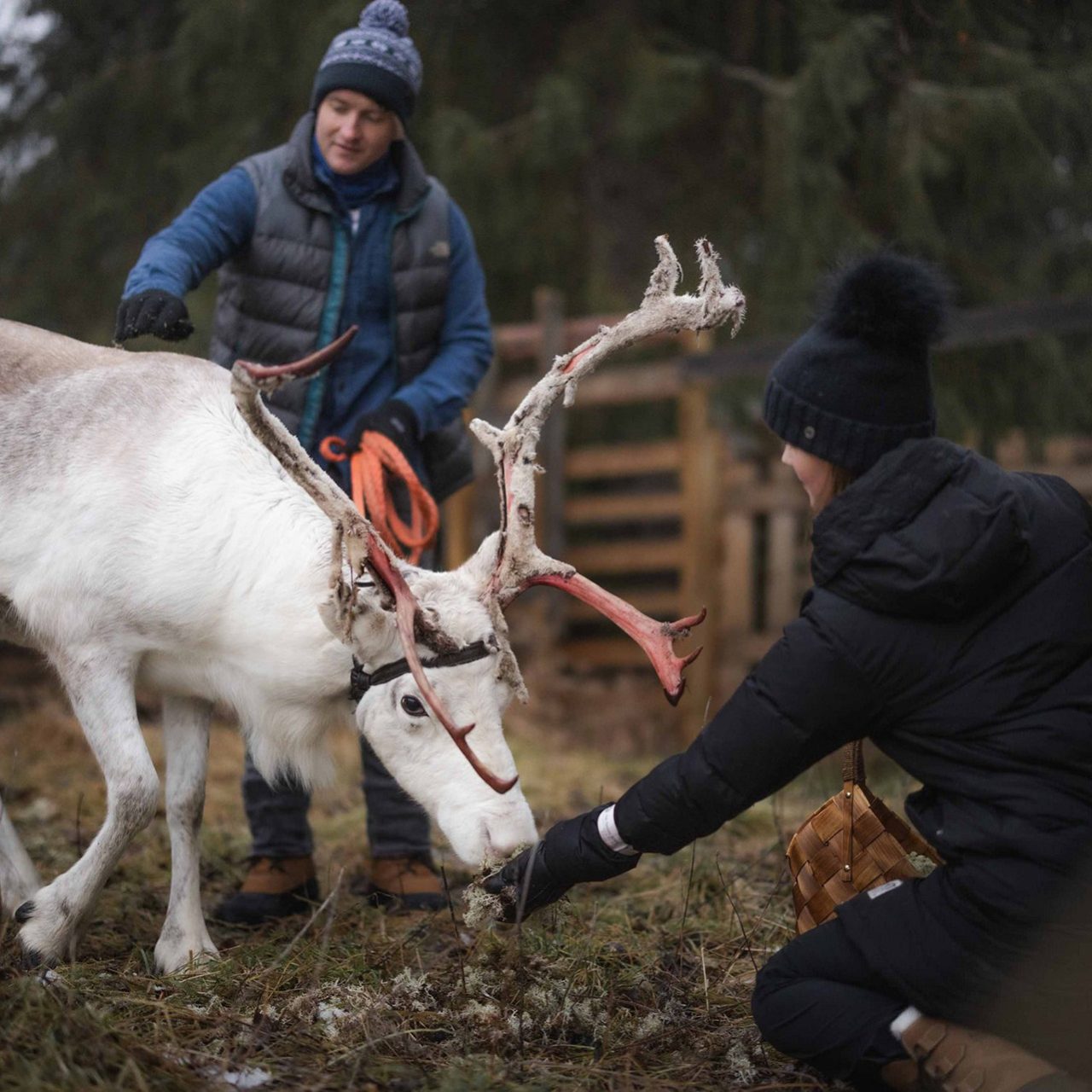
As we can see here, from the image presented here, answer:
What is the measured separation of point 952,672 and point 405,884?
2.12m

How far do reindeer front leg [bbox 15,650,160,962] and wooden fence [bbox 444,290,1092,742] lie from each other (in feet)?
16.7

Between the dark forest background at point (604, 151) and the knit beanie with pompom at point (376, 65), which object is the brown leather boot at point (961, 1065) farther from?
the dark forest background at point (604, 151)

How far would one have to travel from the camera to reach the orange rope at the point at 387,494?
12.1ft

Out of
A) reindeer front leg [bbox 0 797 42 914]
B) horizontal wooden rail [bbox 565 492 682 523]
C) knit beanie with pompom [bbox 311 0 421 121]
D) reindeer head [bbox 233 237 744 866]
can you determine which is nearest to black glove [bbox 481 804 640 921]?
reindeer head [bbox 233 237 744 866]

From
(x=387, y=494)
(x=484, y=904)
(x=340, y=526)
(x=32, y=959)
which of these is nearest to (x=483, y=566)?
(x=340, y=526)

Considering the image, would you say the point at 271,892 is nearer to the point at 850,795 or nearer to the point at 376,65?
the point at 850,795

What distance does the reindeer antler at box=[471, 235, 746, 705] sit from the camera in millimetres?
3236

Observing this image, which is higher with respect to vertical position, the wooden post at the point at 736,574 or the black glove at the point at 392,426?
the black glove at the point at 392,426

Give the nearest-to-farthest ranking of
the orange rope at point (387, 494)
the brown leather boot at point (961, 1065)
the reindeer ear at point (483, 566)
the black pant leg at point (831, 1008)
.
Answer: the brown leather boot at point (961, 1065), the black pant leg at point (831, 1008), the reindeer ear at point (483, 566), the orange rope at point (387, 494)

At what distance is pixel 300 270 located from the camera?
12.8 feet

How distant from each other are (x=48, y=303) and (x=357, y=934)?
249 inches

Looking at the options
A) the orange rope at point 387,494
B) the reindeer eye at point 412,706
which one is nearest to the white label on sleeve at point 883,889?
the reindeer eye at point 412,706

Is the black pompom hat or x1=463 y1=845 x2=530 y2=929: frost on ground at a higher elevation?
the black pompom hat

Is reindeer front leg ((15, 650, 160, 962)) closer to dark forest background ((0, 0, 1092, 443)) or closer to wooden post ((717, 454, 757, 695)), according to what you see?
dark forest background ((0, 0, 1092, 443))
